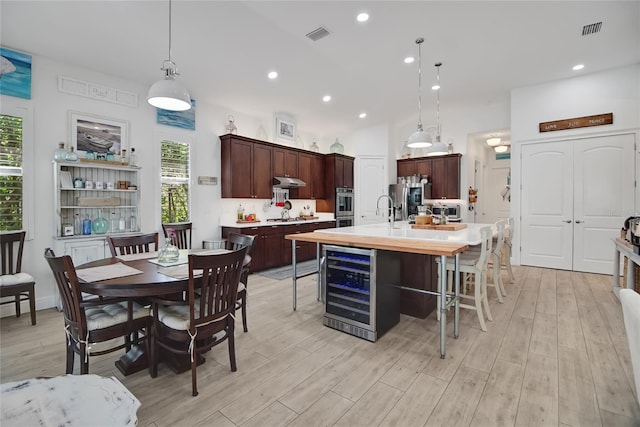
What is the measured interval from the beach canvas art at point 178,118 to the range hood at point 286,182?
178cm

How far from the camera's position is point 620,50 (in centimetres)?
432

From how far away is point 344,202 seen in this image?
7.44 metres

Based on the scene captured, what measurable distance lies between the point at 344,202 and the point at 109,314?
586 centimetres

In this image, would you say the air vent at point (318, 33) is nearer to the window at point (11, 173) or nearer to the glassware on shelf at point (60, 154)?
the glassware on shelf at point (60, 154)

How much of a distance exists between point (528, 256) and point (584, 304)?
2.22 meters

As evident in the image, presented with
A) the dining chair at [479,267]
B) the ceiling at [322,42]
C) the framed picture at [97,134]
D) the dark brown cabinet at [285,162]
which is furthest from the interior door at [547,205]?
the framed picture at [97,134]

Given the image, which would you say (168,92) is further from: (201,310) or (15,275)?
(15,275)

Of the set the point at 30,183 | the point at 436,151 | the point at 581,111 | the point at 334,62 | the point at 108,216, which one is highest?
the point at 334,62

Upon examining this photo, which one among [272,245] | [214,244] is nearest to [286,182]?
[272,245]

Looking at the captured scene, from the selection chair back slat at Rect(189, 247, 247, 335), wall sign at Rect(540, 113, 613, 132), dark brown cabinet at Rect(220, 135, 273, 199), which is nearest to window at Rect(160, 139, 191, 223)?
dark brown cabinet at Rect(220, 135, 273, 199)

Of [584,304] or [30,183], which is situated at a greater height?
[30,183]

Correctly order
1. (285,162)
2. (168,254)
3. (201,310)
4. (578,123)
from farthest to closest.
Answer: (285,162) < (578,123) < (168,254) < (201,310)

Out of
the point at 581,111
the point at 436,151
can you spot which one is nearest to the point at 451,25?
the point at 436,151

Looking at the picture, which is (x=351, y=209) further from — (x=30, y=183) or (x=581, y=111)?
(x=30, y=183)
